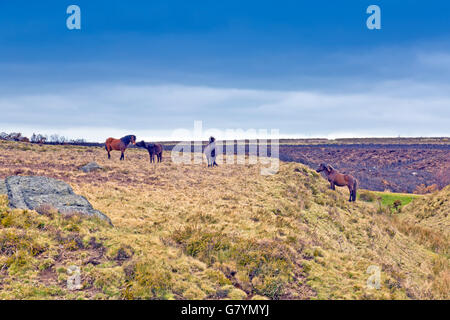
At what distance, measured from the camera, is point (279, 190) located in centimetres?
2505

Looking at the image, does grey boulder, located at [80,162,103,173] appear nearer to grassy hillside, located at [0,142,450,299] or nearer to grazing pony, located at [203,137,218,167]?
grassy hillside, located at [0,142,450,299]

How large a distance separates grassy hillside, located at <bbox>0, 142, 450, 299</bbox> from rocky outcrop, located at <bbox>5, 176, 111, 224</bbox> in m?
0.58

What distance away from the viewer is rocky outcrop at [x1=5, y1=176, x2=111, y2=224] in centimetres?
1262

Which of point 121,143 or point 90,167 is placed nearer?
point 90,167

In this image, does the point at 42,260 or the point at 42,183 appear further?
the point at 42,183

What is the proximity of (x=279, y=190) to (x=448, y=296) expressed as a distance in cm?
1290

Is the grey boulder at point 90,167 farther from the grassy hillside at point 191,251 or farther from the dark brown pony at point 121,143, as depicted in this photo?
the dark brown pony at point 121,143

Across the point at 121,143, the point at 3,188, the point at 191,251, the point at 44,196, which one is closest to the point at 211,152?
the point at 121,143

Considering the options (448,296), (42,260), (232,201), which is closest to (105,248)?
(42,260)

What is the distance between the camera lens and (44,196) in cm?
1330

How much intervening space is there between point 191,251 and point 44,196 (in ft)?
22.2

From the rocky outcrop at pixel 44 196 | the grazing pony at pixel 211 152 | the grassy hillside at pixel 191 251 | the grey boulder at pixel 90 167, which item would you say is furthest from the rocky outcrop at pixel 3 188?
the grazing pony at pixel 211 152

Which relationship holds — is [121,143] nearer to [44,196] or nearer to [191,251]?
[44,196]

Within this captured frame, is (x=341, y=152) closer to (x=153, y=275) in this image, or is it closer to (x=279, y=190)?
(x=279, y=190)
